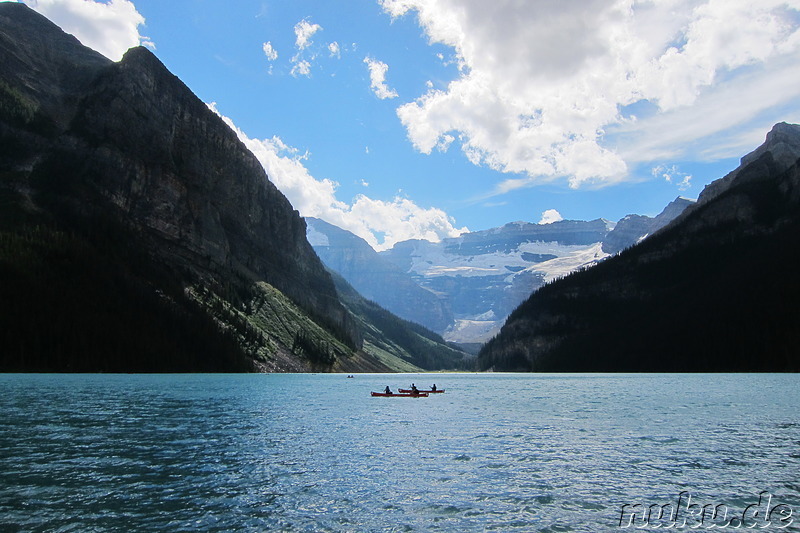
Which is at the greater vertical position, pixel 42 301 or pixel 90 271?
pixel 90 271

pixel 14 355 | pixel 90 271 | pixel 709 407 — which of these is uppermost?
pixel 90 271

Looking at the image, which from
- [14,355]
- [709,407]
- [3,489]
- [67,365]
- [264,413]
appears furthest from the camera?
[67,365]

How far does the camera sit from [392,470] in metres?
36.3

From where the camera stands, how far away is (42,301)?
499ft

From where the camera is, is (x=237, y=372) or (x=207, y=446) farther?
(x=237, y=372)

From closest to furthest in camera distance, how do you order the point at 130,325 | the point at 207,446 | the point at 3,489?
the point at 3,489
the point at 207,446
the point at 130,325

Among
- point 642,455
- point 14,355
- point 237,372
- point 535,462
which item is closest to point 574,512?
point 535,462

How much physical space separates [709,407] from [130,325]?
157 meters

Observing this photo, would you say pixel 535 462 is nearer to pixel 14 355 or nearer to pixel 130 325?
pixel 14 355

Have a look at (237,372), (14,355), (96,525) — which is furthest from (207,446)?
(237,372)

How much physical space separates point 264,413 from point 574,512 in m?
49.1

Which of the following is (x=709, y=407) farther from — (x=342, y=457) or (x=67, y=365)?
(x=67, y=365)

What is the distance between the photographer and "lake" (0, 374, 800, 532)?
25.4 meters

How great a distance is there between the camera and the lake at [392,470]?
83.3 feet
